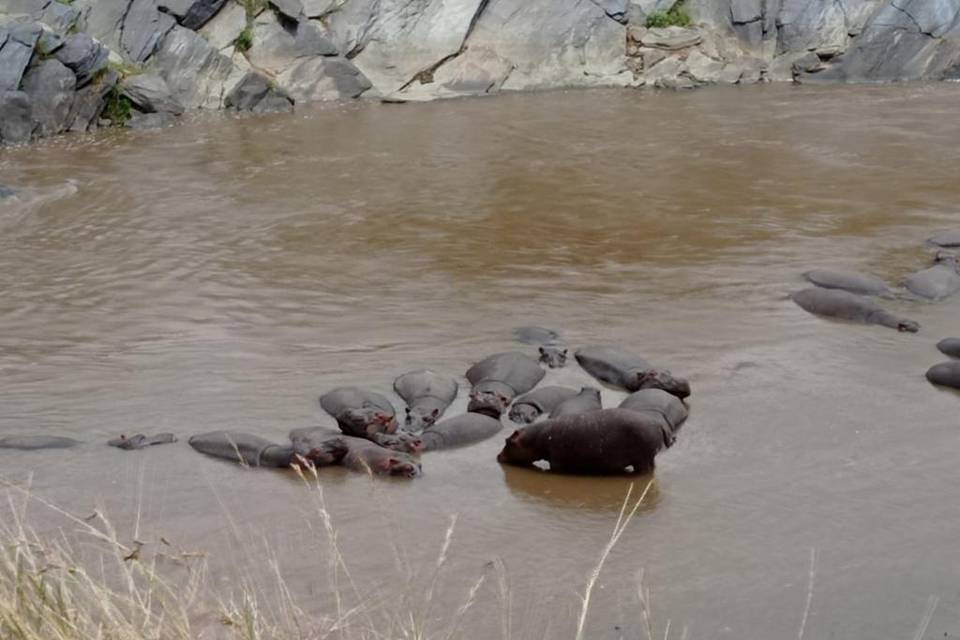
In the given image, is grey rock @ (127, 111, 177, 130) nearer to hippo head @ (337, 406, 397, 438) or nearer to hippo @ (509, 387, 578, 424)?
hippo @ (509, 387, 578, 424)

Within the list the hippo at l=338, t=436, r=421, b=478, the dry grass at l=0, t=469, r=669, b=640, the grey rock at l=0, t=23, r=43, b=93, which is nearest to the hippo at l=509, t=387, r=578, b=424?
the hippo at l=338, t=436, r=421, b=478

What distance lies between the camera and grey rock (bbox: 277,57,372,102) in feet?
68.7

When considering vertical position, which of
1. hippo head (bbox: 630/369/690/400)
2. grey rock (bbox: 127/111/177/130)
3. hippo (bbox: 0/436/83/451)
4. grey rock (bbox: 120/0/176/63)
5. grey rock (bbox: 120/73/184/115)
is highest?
hippo head (bbox: 630/369/690/400)

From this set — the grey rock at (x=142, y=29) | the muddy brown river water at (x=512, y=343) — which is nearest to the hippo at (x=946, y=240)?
the muddy brown river water at (x=512, y=343)

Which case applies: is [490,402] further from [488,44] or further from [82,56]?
[488,44]

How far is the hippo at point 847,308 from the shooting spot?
8.38 m

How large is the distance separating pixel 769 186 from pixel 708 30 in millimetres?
10639

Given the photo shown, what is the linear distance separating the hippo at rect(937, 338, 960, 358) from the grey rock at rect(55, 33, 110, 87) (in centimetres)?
1341

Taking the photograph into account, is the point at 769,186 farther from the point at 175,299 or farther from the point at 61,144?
the point at 61,144

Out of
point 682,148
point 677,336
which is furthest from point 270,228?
point 682,148

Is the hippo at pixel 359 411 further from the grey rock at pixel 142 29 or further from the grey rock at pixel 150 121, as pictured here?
the grey rock at pixel 142 29

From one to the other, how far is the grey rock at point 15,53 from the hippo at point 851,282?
38.0 ft

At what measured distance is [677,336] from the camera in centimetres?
838

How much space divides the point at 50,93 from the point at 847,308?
12.3m
